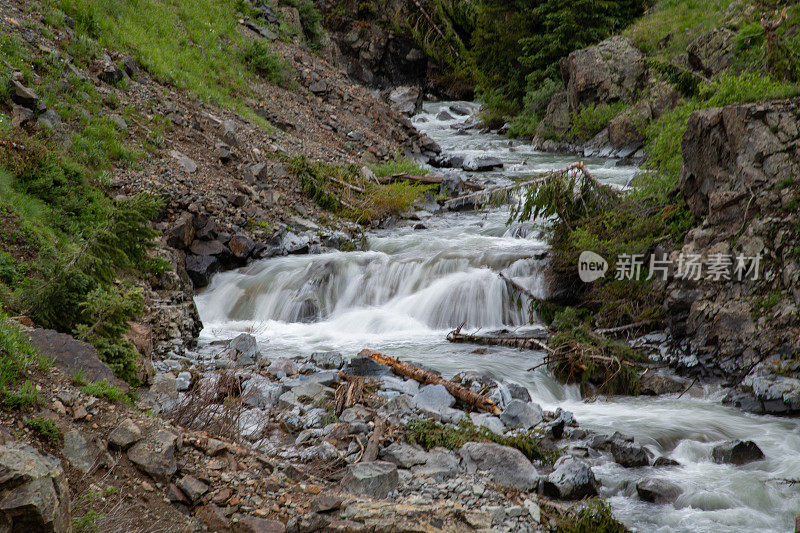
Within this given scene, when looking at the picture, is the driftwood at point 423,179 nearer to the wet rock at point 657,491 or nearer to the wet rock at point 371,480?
the wet rock at point 657,491

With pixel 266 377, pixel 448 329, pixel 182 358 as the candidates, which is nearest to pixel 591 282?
pixel 448 329

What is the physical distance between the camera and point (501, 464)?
5.06 meters

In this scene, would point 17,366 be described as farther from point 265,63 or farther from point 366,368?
point 265,63

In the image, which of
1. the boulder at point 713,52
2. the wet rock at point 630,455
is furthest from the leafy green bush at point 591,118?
the wet rock at point 630,455

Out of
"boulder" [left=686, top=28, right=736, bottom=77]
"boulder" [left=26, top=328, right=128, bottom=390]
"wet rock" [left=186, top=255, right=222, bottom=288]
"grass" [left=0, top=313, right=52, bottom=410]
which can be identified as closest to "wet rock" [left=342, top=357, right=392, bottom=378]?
"boulder" [left=26, top=328, right=128, bottom=390]

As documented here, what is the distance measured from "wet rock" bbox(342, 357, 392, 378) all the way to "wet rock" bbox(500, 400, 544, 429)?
5.50 ft

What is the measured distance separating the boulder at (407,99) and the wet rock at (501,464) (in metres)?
28.2

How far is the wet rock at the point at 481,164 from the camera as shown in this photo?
1958 cm

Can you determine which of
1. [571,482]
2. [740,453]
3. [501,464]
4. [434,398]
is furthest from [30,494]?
[740,453]

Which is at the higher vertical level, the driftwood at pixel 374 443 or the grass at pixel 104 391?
the grass at pixel 104 391

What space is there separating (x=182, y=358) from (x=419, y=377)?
3.16m

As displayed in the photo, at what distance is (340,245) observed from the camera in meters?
13.2

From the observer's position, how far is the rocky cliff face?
702 cm

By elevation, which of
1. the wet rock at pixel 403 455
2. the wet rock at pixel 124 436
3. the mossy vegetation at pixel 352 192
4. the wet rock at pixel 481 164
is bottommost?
the wet rock at pixel 403 455
